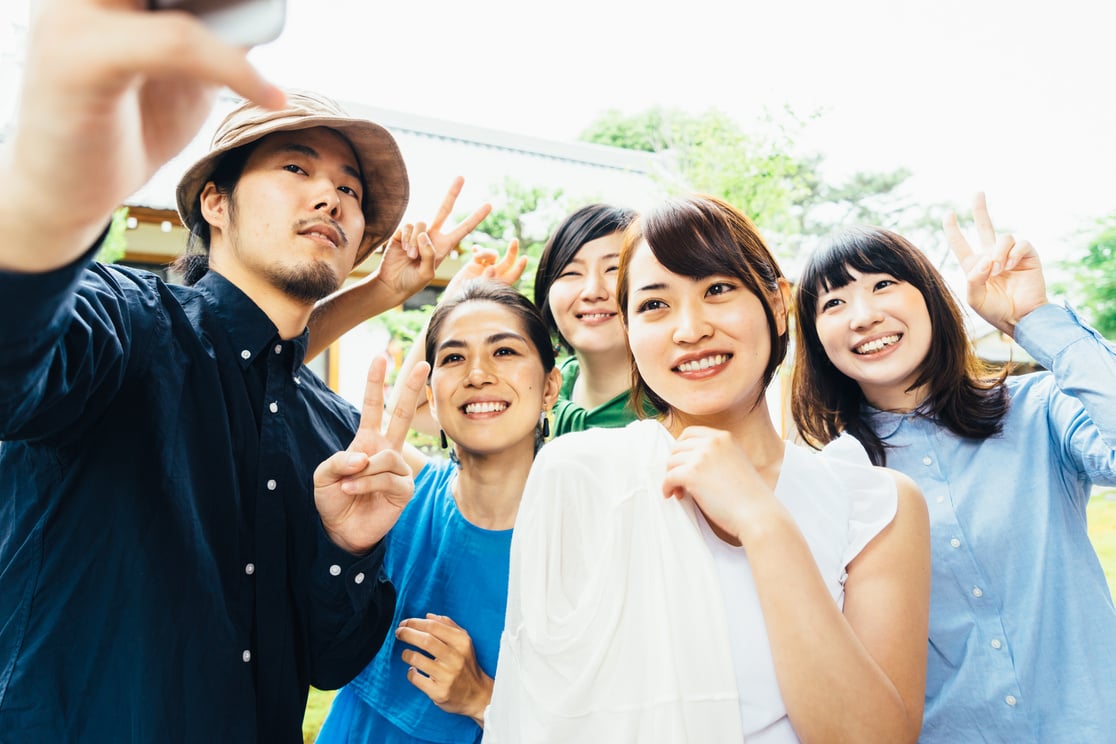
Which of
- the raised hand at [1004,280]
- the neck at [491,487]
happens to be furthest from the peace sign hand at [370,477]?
the raised hand at [1004,280]

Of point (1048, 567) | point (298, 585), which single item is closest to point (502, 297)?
point (298, 585)

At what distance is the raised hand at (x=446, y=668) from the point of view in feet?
5.93

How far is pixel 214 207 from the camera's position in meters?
2.02

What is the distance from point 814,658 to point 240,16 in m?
1.18

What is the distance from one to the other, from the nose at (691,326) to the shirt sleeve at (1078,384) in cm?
109

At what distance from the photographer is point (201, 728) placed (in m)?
1.46

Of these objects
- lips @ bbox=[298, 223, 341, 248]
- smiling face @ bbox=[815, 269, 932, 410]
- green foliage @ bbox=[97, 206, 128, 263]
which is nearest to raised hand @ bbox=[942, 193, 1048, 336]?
smiling face @ bbox=[815, 269, 932, 410]

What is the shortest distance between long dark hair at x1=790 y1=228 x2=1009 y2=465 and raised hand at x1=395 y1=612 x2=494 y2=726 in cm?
119

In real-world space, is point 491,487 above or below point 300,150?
below

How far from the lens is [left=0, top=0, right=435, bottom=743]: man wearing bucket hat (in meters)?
0.92

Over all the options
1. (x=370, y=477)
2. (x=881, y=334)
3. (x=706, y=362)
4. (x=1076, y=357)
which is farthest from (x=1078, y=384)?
(x=370, y=477)

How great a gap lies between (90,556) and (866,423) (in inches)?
76.5

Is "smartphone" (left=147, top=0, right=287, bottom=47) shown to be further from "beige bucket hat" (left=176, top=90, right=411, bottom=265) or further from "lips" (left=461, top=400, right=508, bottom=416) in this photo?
"lips" (left=461, top=400, right=508, bottom=416)

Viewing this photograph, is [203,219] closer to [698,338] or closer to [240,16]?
[698,338]
